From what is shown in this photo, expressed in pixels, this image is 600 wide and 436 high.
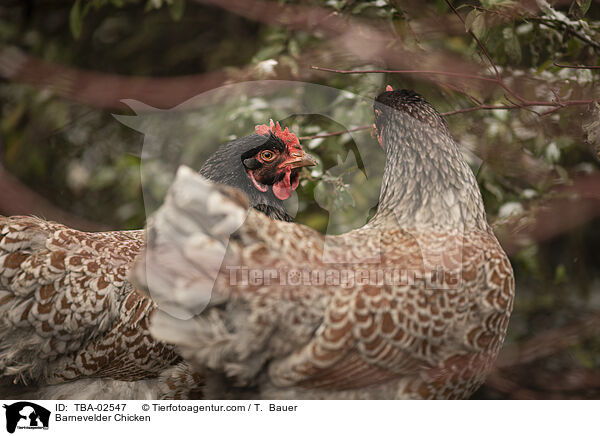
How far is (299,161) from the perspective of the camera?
94 centimetres

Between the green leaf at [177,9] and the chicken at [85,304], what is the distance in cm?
35

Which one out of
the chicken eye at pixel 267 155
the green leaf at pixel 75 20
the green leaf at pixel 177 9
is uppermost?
the green leaf at pixel 177 9

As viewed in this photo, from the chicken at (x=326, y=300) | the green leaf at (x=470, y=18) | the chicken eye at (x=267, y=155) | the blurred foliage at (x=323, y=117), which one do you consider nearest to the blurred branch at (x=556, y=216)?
the blurred foliage at (x=323, y=117)

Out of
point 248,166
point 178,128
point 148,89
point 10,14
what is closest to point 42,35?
point 10,14

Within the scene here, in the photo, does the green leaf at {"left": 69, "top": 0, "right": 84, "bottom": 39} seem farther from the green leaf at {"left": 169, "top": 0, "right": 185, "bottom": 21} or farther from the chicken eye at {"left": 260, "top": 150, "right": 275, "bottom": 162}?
the chicken eye at {"left": 260, "top": 150, "right": 275, "bottom": 162}

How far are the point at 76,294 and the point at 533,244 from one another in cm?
99

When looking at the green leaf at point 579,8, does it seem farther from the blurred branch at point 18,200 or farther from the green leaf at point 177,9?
the blurred branch at point 18,200

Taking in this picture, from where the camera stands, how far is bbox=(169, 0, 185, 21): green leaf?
1.05 metres

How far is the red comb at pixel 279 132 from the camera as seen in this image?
37.5 inches

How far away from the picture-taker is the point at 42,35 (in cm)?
104

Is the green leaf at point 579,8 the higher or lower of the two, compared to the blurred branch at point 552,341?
higher
